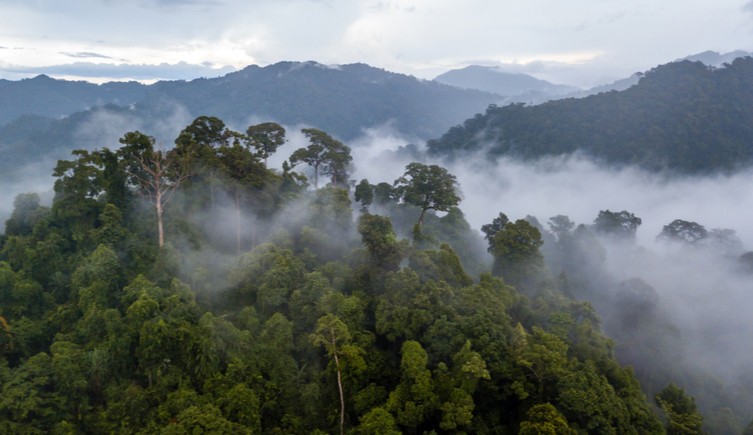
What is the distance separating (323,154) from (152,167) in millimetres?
13537

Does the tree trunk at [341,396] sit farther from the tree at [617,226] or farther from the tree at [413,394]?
the tree at [617,226]

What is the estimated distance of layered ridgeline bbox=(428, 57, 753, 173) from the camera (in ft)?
299

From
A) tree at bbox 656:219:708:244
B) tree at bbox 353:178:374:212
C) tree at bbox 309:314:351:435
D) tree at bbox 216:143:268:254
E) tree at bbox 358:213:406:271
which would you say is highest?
tree at bbox 216:143:268:254

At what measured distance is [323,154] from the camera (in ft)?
114

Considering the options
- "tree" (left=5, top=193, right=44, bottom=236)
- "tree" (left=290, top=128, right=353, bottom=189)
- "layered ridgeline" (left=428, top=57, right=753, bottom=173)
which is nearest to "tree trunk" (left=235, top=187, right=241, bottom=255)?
"tree" (left=290, top=128, right=353, bottom=189)

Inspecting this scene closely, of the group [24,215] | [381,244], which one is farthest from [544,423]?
[24,215]

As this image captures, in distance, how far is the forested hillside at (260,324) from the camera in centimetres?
1448

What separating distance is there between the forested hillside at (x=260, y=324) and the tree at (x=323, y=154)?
7.51m

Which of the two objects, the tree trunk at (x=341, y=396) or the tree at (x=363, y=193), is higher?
the tree at (x=363, y=193)

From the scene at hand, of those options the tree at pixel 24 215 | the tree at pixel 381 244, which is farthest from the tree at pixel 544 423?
the tree at pixel 24 215

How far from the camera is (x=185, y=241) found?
23.5 m

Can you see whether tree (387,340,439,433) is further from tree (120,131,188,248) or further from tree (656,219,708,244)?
tree (656,219,708,244)

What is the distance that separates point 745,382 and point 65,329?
129ft

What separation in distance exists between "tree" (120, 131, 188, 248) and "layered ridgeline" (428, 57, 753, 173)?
93.3m
